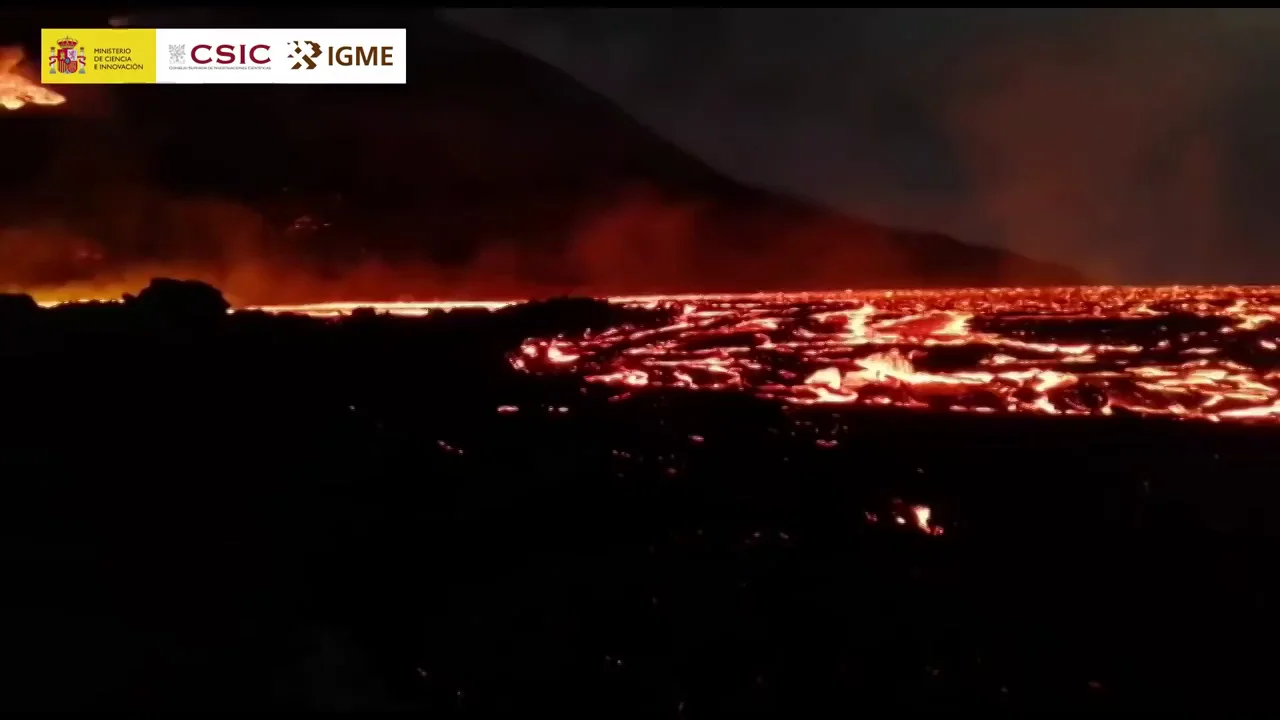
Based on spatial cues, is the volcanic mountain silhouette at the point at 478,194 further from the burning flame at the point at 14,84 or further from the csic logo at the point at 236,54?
the csic logo at the point at 236,54

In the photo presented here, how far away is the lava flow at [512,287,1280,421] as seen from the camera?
579cm

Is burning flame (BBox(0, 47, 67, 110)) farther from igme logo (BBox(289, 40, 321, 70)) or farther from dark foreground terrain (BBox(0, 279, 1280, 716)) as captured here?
dark foreground terrain (BBox(0, 279, 1280, 716))

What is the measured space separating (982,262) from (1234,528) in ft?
106

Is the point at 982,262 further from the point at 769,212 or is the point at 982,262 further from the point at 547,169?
the point at 547,169

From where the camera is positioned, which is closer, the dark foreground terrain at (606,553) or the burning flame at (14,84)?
the dark foreground terrain at (606,553)


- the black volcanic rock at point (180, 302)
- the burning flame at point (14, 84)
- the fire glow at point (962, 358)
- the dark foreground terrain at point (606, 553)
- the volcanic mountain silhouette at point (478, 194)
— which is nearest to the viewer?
the dark foreground terrain at point (606, 553)

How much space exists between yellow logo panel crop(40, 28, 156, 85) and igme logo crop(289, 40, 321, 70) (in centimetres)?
133

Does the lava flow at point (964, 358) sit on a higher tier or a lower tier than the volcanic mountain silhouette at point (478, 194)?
lower

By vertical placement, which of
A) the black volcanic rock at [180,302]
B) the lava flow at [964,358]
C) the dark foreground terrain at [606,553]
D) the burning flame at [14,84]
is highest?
the burning flame at [14,84]

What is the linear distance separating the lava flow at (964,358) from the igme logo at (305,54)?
12.0ft

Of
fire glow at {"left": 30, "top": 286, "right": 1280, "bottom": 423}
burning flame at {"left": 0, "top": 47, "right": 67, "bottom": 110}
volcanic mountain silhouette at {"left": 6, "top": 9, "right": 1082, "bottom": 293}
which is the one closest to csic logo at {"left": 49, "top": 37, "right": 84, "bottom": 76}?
fire glow at {"left": 30, "top": 286, "right": 1280, "bottom": 423}

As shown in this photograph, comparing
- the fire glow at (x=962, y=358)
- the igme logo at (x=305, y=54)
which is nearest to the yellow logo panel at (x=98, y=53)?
the igme logo at (x=305, y=54)

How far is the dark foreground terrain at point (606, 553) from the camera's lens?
331cm

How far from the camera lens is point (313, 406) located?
5574 millimetres
